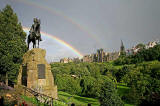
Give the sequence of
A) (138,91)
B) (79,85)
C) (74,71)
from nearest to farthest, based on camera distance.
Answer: (138,91), (79,85), (74,71)

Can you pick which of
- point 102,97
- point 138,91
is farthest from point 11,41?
point 138,91

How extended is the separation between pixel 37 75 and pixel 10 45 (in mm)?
10920

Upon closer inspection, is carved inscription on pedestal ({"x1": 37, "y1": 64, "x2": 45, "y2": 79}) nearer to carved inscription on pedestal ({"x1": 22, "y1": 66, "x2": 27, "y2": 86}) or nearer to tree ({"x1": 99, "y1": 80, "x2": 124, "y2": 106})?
carved inscription on pedestal ({"x1": 22, "y1": 66, "x2": 27, "y2": 86})

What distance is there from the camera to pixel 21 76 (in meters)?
15.0

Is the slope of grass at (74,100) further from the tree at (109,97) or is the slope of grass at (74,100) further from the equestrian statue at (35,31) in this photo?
the equestrian statue at (35,31)

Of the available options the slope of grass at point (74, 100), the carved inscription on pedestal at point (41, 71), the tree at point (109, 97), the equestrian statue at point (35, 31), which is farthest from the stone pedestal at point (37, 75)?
the slope of grass at point (74, 100)

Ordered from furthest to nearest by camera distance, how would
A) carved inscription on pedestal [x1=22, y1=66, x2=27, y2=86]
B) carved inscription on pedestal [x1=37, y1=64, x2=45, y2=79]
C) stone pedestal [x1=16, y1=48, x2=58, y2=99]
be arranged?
carved inscription on pedestal [x1=37, y1=64, x2=45, y2=79]
carved inscription on pedestal [x1=22, y1=66, x2=27, y2=86]
stone pedestal [x1=16, y1=48, x2=58, y2=99]

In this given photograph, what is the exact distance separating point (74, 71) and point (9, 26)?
57.7 m

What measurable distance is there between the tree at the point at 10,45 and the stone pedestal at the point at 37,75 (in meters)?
7.78

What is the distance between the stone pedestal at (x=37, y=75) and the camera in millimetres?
13916

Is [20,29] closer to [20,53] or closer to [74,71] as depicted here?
[20,53]

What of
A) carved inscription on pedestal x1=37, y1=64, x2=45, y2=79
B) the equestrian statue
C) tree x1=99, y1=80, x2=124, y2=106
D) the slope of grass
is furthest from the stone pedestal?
the slope of grass

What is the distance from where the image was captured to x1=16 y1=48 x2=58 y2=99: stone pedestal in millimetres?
13916

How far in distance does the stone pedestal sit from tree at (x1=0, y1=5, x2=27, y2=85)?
7784 millimetres
